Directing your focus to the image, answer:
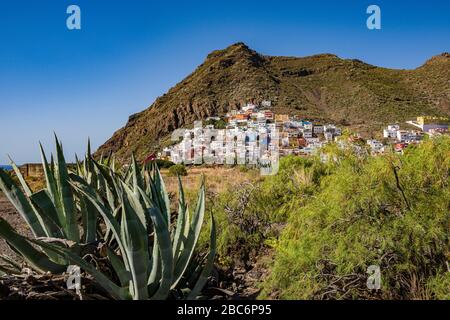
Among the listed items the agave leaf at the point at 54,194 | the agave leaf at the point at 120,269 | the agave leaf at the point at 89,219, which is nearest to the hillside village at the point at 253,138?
the agave leaf at the point at 89,219

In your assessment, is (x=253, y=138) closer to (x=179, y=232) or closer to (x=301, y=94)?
(x=301, y=94)

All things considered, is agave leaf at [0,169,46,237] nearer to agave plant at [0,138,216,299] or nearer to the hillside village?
agave plant at [0,138,216,299]

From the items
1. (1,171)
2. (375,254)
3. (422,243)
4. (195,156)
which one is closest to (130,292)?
(1,171)

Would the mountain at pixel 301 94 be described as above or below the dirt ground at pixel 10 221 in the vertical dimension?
above

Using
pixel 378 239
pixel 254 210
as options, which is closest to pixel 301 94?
pixel 254 210

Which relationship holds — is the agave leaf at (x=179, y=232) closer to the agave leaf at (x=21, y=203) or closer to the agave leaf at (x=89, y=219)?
the agave leaf at (x=89, y=219)

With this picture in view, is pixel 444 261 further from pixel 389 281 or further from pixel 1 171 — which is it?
pixel 1 171

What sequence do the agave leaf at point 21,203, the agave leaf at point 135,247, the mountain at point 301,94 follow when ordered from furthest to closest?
Result: 1. the mountain at point 301,94
2. the agave leaf at point 21,203
3. the agave leaf at point 135,247
